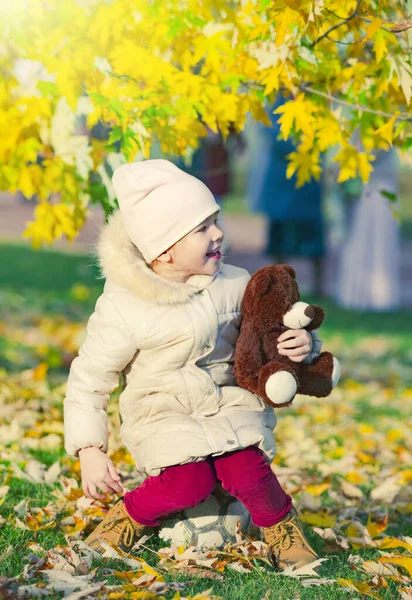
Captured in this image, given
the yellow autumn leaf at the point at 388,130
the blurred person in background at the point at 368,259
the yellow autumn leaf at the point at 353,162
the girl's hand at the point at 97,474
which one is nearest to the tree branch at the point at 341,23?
the yellow autumn leaf at the point at 388,130

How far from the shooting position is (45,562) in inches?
105

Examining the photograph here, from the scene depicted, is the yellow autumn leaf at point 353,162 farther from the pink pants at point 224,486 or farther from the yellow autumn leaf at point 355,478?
the yellow autumn leaf at point 355,478

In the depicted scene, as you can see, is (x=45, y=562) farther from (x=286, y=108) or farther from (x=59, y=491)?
(x=286, y=108)

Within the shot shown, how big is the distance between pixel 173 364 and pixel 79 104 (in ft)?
4.51

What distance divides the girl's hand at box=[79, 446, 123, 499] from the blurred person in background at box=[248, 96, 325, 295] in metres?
7.60

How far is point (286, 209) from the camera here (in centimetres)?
1033

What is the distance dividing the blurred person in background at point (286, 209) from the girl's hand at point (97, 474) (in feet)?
24.9

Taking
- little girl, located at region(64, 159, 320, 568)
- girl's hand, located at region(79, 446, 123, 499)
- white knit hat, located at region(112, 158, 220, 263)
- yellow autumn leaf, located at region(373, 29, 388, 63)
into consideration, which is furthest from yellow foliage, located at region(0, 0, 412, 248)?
girl's hand, located at region(79, 446, 123, 499)

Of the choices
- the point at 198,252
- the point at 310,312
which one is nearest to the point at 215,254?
the point at 198,252

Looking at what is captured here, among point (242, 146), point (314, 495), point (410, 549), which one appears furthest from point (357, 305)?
point (410, 549)

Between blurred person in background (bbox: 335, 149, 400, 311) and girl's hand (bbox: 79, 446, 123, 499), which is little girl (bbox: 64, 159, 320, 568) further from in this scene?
blurred person in background (bbox: 335, 149, 400, 311)

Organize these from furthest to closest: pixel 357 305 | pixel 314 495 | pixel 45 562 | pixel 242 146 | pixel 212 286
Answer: pixel 357 305
pixel 242 146
pixel 314 495
pixel 212 286
pixel 45 562

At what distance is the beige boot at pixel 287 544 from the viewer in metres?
2.77

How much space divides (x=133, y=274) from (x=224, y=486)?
720 mm
